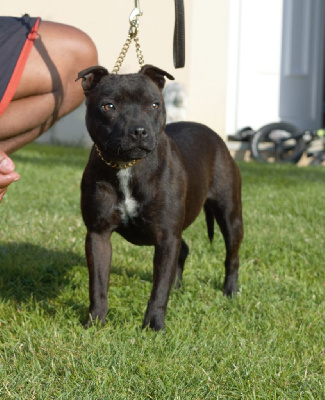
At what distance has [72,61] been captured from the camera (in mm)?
3566

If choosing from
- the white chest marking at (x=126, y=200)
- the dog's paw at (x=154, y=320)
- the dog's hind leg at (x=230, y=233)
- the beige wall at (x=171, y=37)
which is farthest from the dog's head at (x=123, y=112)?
the beige wall at (x=171, y=37)

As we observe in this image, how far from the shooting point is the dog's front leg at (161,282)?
3.08 metres

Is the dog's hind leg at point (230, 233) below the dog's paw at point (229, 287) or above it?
above

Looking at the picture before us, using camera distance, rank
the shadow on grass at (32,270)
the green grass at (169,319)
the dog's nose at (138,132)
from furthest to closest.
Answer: the shadow on grass at (32,270) → the dog's nose at (138,132) → the green grass at (169,319)

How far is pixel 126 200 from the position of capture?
306cm

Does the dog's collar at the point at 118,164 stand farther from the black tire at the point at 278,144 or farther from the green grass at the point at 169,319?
the black tire at the point at 278,144

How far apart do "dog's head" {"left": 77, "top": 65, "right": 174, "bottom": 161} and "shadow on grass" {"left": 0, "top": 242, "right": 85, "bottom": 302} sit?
110cm

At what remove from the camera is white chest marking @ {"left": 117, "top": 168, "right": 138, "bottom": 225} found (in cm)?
305

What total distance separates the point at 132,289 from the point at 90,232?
2.48ft

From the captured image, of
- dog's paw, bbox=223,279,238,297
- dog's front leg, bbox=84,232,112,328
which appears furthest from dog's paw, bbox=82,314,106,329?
dog's paw, bbox=223,279,238,297

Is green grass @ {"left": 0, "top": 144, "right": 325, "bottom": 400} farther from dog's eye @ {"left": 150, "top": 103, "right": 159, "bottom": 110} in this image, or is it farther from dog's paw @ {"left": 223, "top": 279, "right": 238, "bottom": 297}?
dog's eye @ {"left": 150, "top": 103, "right": 159, "bottom": 110}

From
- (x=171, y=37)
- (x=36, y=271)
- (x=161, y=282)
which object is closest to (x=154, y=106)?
(x=161, y=282)

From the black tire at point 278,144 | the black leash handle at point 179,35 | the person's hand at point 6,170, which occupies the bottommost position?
the black tire at point 278,144

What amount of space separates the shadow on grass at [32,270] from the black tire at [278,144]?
7.41 meters
